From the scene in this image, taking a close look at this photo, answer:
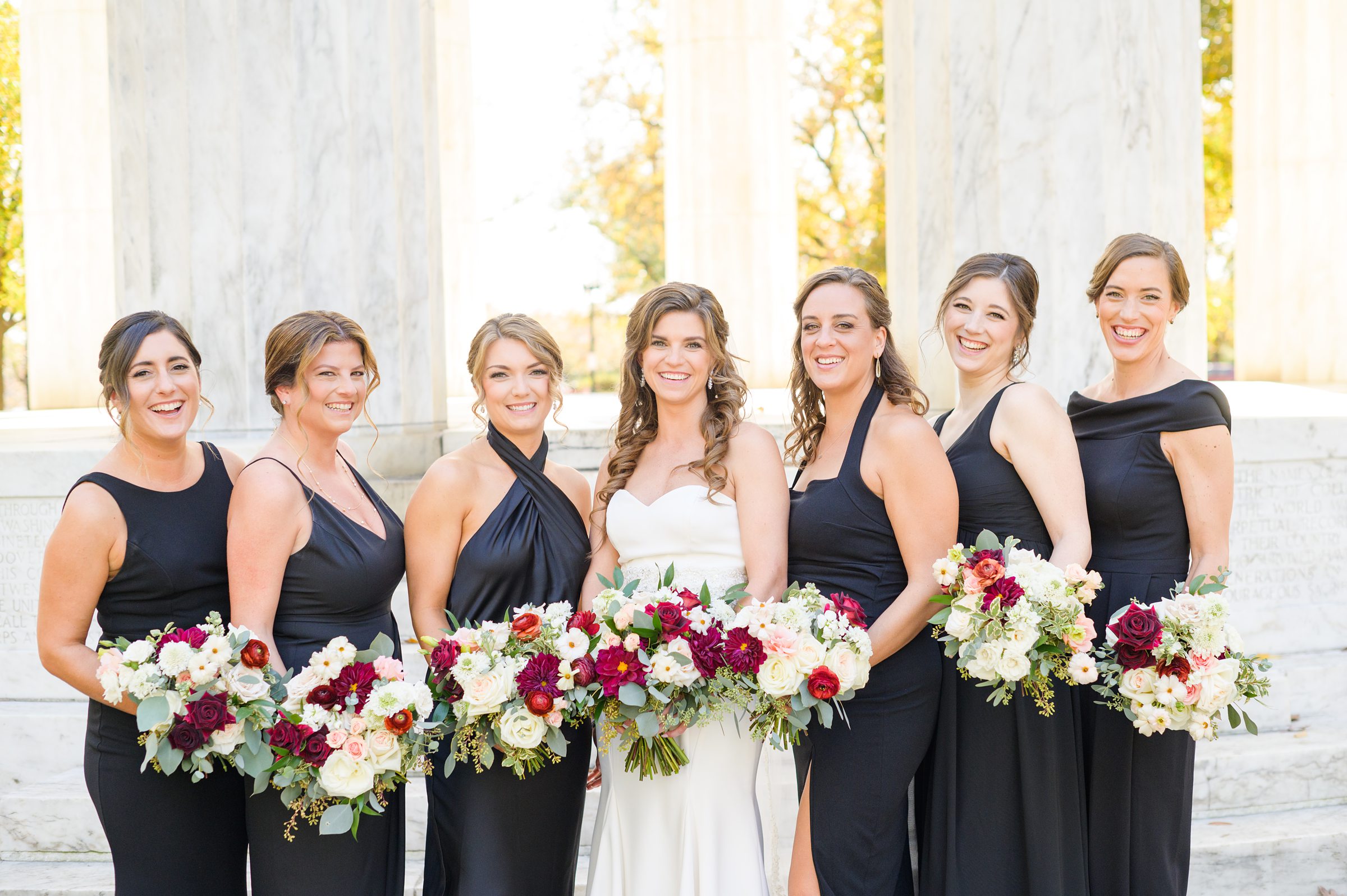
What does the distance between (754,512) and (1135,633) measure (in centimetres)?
168

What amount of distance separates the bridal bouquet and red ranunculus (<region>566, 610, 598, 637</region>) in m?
0.03

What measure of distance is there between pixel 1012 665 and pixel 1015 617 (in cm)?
20

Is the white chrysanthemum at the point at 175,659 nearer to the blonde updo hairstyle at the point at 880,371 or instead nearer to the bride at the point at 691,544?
the bride at the point at 691,544

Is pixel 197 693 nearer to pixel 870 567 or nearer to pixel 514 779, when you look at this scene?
pixel 514 779

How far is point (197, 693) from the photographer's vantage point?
4184 millimetres

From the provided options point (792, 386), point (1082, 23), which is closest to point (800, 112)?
point (1082, 23)

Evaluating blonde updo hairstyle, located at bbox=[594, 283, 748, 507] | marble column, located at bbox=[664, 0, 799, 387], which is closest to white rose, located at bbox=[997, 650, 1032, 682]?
blonde updo hairstyle, located at bbox=[594, 283, 748, 507]

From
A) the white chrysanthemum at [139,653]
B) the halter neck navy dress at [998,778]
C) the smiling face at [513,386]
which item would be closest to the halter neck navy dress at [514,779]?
the smiling face at [513,386]

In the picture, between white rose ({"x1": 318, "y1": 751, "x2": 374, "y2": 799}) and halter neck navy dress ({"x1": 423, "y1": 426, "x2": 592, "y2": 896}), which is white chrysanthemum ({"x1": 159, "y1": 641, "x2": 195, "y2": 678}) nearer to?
white rose ({"x1": 318, "y1": 751, "x2": 374, "y2": 799})

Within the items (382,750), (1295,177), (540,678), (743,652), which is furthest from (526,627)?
(1295,177)

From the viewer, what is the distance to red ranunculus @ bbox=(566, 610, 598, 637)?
4469 mm

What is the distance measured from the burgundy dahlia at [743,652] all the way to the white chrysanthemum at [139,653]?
2184 millimetres

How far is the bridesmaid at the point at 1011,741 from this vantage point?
5.03 metres

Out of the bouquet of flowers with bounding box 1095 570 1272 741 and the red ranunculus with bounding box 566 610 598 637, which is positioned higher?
the red ranunculus with bounding box 566 610 598 637
